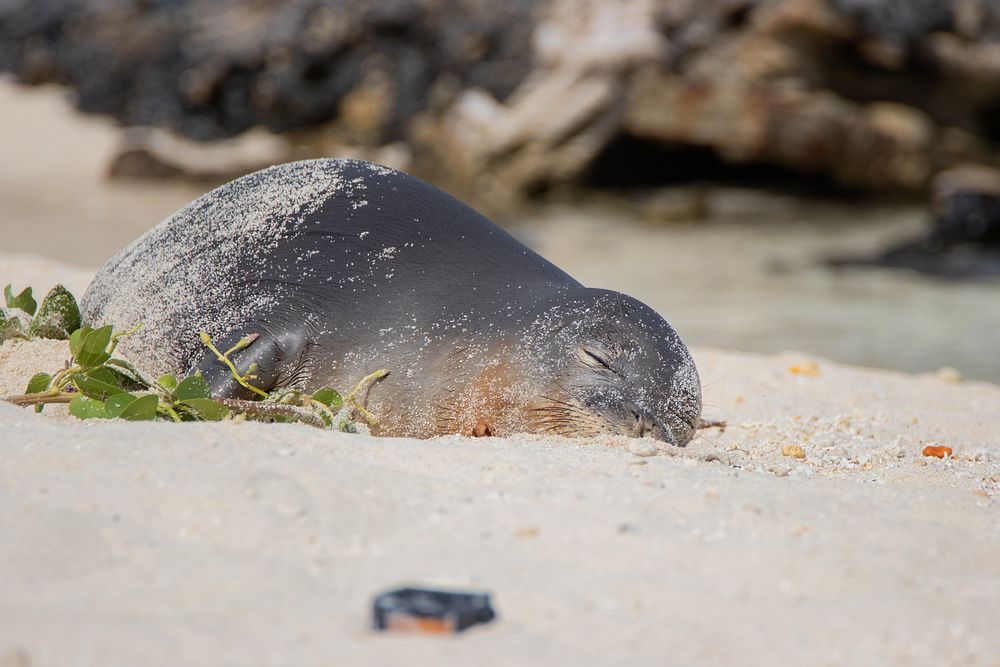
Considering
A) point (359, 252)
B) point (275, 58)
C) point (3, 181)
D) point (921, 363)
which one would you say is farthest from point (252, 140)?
point (359, 252)

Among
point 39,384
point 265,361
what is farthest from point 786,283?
point 39,384

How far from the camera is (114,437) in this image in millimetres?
2912

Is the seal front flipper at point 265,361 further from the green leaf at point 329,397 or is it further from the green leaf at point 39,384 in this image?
the green leaf at point 39,384

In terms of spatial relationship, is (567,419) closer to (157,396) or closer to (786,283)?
(157,396)

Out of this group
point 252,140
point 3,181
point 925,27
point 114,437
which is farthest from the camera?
point 252,140

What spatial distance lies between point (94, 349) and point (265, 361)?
1.85 feet

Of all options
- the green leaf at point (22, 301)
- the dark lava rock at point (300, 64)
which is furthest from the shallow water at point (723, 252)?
the green leaf at point (22, 301)

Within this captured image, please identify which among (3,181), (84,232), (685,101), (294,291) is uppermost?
(685,101)

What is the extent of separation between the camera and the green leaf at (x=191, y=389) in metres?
3.43

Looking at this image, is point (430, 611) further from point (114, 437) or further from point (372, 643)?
point (114, 437)

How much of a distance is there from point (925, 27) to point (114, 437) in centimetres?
1449

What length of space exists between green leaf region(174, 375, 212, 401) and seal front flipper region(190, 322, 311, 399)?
34 cm

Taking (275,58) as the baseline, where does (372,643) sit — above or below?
below

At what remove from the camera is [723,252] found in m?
13.5
